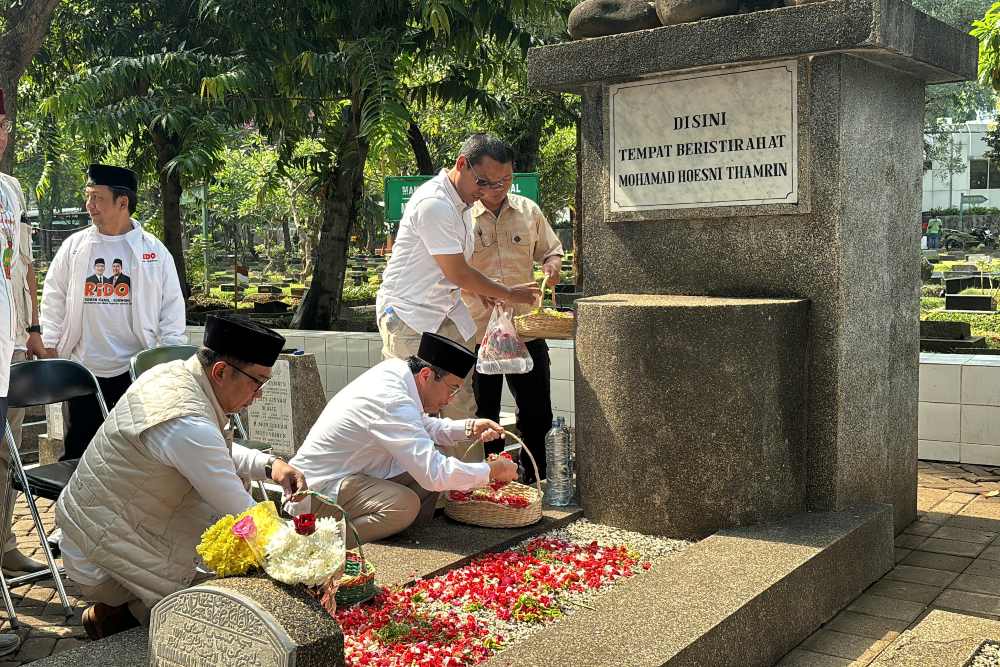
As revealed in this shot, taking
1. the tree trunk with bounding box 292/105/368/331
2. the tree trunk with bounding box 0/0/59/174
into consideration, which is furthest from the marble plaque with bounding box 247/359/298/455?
the tree trunk with bounding box 292/105/368/331

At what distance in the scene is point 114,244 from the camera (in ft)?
21.2

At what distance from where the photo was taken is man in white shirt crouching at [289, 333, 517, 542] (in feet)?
16.4

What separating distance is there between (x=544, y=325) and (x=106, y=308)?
2.61 meters

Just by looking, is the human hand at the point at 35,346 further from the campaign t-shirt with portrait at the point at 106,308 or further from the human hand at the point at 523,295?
the human hand at the point at 523,295

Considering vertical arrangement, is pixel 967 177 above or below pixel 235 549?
above

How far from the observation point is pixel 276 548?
3086mm

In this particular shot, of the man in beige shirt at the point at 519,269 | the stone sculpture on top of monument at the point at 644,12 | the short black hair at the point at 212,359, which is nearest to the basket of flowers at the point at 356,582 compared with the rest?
the short black hair at the point at 212,359

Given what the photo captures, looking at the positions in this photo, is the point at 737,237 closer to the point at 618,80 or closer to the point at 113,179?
the point at 618,80

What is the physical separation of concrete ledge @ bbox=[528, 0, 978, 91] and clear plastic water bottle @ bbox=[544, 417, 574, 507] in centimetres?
199

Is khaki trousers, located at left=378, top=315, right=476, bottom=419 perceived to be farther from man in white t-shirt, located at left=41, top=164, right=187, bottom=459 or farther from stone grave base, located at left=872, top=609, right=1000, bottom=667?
stone grave base, located at left=872, top=609, right=1000, bottom=667

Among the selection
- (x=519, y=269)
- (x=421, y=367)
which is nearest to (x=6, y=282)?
(x=421, y=367)

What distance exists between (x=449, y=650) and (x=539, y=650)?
1.51 ft

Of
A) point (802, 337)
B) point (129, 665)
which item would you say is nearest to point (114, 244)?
point (129, 665)

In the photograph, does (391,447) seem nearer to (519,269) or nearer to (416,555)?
(416,555)
